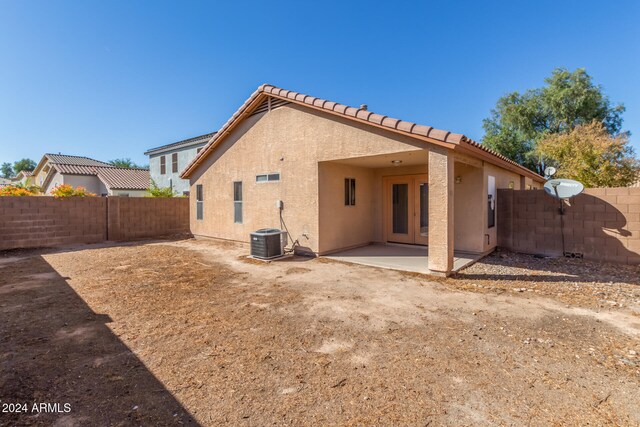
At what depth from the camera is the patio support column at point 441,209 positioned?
20.9 feet

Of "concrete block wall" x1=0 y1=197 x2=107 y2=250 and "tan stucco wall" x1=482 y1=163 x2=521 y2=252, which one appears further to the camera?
"concrete block wall" x1=0 y1=197 x2=107 y2=250

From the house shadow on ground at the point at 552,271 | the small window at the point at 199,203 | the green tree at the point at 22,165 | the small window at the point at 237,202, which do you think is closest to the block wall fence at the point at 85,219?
the small window at the point at 199,203

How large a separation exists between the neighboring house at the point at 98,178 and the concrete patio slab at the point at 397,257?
2150 centimetres

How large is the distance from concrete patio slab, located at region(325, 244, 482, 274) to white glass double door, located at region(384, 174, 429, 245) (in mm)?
406

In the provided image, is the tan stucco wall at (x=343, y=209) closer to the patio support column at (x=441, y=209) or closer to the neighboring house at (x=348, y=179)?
the neighboring house at (x=348, y=179)

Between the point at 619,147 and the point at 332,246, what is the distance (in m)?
14.5

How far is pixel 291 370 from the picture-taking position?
3.09 meters

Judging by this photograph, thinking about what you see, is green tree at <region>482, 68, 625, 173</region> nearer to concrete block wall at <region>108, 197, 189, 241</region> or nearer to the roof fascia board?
the roof fascia board

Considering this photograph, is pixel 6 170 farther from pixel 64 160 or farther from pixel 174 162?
pixel 174 162

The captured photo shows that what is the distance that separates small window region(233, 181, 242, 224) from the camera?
11297 mm

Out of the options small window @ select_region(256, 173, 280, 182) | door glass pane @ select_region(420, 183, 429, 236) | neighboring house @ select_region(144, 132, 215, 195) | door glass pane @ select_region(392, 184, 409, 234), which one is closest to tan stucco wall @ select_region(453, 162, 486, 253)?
door glass pane @ select_region(420, 183, 429, 236)

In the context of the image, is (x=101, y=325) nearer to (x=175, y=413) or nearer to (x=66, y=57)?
(x=175, y=413)

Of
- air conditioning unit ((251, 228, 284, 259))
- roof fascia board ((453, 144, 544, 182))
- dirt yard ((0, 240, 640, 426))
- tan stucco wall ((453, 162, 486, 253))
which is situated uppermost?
roof fascia board ((453, 144, 544, 182))

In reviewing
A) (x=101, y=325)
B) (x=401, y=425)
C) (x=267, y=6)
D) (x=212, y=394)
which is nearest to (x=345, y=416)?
(x=401, y=425)
